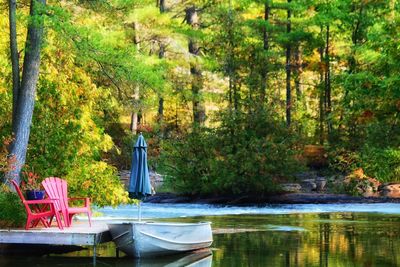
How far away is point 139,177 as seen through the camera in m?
15.8

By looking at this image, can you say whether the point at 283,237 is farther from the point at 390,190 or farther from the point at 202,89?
the point at 202,89

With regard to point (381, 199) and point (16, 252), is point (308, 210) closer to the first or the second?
point (381, 199)

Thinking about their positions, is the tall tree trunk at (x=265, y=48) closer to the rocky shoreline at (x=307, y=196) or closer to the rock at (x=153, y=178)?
the rock at (x=153, y=178)

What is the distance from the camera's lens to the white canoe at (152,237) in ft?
46.5

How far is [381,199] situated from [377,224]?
7156 mm

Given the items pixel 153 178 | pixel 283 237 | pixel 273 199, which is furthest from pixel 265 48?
pixel 283 237

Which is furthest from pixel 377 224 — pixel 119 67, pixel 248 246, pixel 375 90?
pixel 119 67

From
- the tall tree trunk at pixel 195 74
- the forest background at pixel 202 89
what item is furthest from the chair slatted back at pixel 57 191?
the tall tree trunk at pixel 195 74

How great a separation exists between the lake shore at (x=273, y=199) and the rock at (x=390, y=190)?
35.9 inches

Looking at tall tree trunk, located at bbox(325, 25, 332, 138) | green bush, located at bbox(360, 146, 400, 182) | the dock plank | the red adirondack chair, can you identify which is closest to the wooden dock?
the dock plank

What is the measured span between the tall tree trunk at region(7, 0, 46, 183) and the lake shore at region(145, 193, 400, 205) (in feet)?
41.7

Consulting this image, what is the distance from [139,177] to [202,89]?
26597 mm

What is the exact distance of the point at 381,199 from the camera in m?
27.8

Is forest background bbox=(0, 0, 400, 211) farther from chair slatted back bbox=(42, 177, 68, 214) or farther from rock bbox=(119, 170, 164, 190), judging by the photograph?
chair slatted back bbox=(42, 177, 68, 214)
